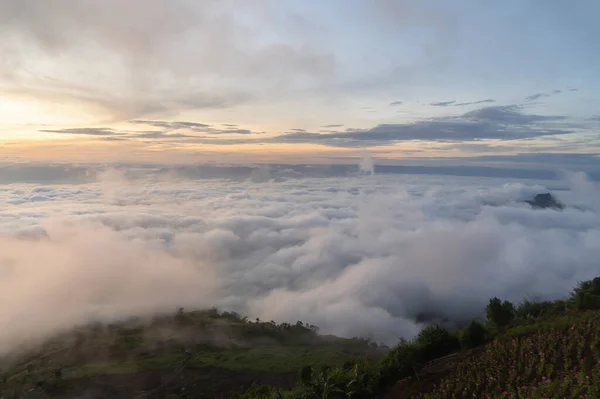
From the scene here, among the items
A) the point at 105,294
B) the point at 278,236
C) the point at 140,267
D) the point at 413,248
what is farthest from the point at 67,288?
the point at 413,248

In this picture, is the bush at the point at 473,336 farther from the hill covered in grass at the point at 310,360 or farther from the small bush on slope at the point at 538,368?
the small bush on slope at the point at 538,368

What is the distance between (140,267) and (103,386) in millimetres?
108861

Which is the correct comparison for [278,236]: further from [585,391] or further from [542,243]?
[585,391]

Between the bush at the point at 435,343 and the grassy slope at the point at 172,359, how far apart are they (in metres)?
17.6

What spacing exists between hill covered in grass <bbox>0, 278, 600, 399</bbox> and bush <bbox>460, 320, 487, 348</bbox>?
0.22ft

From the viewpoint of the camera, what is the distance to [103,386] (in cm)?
5403

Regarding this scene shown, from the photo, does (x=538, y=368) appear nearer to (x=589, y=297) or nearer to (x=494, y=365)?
(x=494, y=365)

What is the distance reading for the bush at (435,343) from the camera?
27719mm

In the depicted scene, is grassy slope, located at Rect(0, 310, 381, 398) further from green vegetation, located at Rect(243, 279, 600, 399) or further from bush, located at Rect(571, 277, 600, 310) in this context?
bush, located at Rect(571, 277, 600, 310)

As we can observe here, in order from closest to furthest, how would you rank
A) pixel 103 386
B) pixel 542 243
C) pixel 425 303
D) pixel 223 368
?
pixel 103 386 < pixel 223 368 < pixel 425 303 < pixel 542 243

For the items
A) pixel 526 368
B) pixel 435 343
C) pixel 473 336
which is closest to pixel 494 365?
pixel 526 368

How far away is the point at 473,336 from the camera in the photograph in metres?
27.9

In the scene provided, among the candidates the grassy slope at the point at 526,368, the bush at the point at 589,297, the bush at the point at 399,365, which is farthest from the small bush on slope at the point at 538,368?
the bush at the point at 589,297

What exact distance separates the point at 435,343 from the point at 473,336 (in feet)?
8.86
